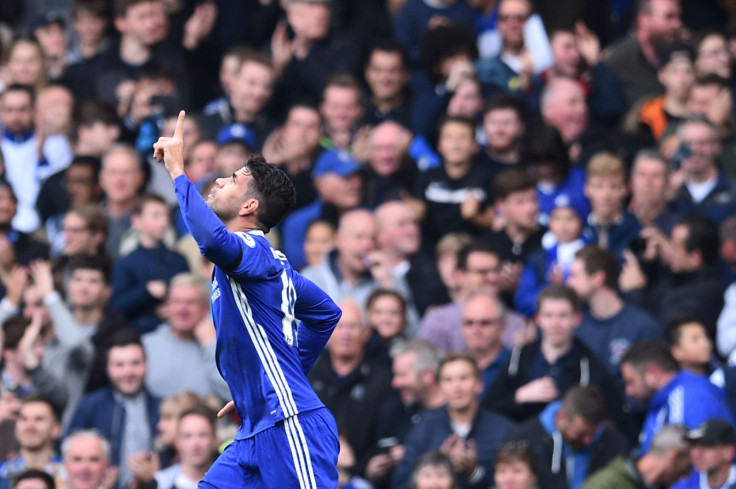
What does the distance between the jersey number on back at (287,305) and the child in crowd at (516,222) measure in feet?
15.9

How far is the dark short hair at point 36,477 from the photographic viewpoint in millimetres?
10656

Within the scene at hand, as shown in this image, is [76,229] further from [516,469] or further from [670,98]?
[670,98]

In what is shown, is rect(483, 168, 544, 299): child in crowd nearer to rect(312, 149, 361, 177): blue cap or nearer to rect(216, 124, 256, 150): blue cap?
rect(312, 149, 361, 177): blue cap

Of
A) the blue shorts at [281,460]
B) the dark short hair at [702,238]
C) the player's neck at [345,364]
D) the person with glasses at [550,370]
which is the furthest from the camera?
the dark short hair at [702,238]

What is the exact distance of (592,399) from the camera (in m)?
10.6

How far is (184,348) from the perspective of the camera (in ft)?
40.3

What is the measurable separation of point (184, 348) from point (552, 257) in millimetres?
2693

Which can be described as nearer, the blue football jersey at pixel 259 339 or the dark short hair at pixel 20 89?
the blue football jersey at pixel 259 339

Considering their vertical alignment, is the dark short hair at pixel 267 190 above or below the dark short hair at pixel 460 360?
above

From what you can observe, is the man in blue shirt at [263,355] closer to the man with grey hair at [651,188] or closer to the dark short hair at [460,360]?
the dark short hair at [460,360]

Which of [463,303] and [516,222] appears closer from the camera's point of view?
[463,303]

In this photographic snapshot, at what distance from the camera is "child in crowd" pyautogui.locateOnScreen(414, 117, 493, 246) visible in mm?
13305

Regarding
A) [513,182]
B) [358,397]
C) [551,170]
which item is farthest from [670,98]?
[358,397]

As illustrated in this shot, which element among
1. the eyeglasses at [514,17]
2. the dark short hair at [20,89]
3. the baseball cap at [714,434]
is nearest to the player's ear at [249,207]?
the baseball cap at [714,434]
